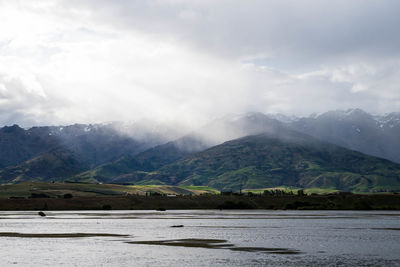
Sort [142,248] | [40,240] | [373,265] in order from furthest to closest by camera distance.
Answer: [40,240] → [142,248] → [373,265]

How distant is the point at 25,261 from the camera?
70.1 metres

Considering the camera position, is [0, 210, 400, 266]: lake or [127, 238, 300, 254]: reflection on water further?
[127, 238, 300, 254]: reflection on water

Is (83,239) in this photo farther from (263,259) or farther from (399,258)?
(399,258)

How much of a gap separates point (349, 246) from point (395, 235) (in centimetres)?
2352

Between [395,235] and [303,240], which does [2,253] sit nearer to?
[303,240]

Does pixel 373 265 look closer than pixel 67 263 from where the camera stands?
Yes

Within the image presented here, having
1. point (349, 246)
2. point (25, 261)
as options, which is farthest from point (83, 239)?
point (349, 246)

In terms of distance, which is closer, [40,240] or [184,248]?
[184,248]

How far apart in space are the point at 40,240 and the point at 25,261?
3049cm

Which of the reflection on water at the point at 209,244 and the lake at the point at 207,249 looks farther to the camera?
the reflection on water at the point at 209,244

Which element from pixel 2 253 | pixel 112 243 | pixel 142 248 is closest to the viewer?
pixel 2 253

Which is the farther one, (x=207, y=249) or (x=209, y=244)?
(x=209, y=244)

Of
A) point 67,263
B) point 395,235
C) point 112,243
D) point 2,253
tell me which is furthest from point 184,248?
point 395,235

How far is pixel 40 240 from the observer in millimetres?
99562
